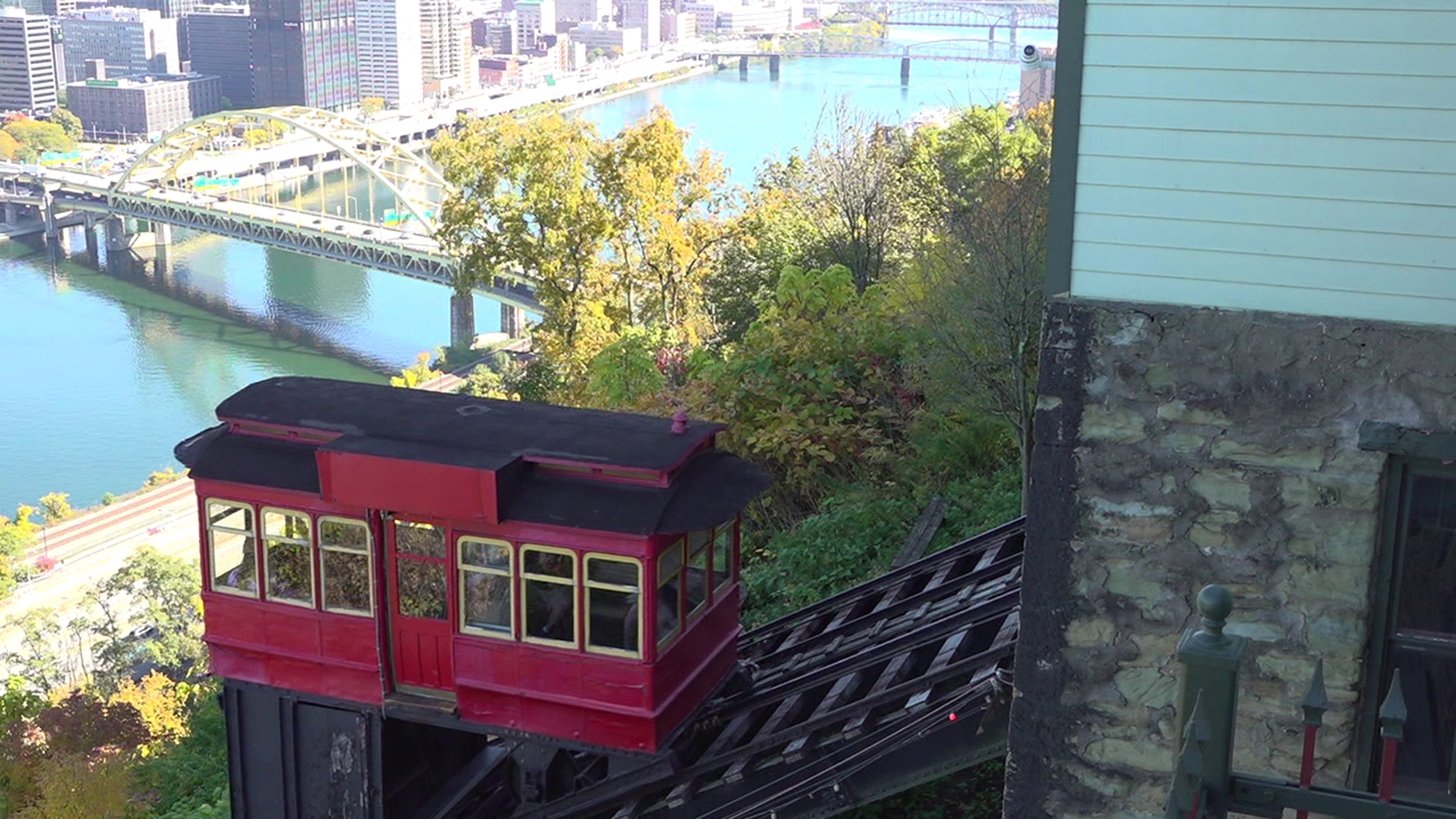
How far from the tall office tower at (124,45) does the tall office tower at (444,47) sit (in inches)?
1192

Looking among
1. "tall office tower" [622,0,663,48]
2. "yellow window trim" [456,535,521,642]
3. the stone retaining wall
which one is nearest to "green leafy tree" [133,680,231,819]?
"yellow window trim" [456,535,521,642]

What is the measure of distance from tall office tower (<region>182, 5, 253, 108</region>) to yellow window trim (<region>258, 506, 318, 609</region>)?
532ft

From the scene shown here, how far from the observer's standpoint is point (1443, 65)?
4797 millimetres

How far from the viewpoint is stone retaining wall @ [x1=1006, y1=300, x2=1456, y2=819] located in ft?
16.7

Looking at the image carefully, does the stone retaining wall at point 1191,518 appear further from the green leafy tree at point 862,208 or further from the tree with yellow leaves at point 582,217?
the tree with yellow leaves at point 582,217

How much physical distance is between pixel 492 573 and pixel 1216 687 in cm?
636

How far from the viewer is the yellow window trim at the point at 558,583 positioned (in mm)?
8602

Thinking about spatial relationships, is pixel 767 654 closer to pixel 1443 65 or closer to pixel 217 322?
pixel 1443 65

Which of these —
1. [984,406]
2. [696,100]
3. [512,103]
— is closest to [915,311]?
[984,406]

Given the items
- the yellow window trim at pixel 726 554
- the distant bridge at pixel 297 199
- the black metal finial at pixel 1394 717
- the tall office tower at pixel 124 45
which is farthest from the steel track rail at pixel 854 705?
the tall office tower at pixel 124 45

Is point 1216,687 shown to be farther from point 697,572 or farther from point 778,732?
point 697,572

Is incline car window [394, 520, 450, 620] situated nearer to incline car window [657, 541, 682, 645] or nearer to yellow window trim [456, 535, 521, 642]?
yellow window trim [456, 535, 521, 642]

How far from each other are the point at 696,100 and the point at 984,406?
380ft

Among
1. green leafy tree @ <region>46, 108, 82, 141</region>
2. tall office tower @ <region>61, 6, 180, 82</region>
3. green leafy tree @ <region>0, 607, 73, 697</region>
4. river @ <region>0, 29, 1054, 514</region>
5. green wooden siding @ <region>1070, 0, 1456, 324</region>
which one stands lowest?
green leafy tree @ <region>0, 607, 73, 697</region>
